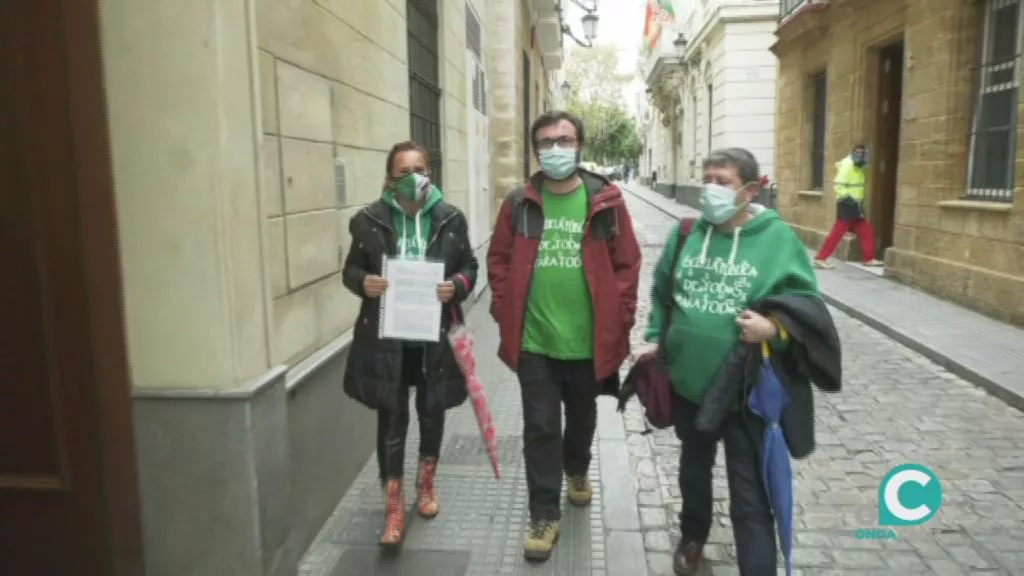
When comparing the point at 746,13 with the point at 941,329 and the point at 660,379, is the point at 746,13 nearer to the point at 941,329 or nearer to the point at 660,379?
the point at 941,329

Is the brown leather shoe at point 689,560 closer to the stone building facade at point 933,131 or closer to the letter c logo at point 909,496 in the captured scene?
the letter c logo at point 909,496

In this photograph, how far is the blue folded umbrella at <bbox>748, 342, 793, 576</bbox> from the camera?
3.02 m

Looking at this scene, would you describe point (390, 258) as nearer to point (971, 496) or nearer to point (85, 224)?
point (85, 224)

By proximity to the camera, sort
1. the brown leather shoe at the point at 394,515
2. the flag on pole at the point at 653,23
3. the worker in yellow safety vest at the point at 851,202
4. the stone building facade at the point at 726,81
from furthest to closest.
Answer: the flag on pole at the point at 653,23, the stone building facade at the point at 726,81, the worker in yellow safety vest at the point at 851,202, the brown leather shoe at the point at 394,515

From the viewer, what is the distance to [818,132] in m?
15.9

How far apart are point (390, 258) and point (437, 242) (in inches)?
9.2

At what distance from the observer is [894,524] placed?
162 inches

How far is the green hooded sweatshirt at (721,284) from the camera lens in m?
3.06

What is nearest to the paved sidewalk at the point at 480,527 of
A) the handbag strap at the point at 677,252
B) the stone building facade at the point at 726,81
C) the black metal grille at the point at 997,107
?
the handbag strap at the point at 677,252

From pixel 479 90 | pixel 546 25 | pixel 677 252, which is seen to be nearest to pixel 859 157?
pixel 479 90

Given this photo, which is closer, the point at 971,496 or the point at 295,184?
the point at 295,184

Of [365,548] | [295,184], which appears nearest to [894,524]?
[365,548]

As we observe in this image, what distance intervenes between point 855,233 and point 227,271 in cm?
1166

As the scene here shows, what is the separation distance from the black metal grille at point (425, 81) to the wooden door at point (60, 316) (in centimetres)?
440
